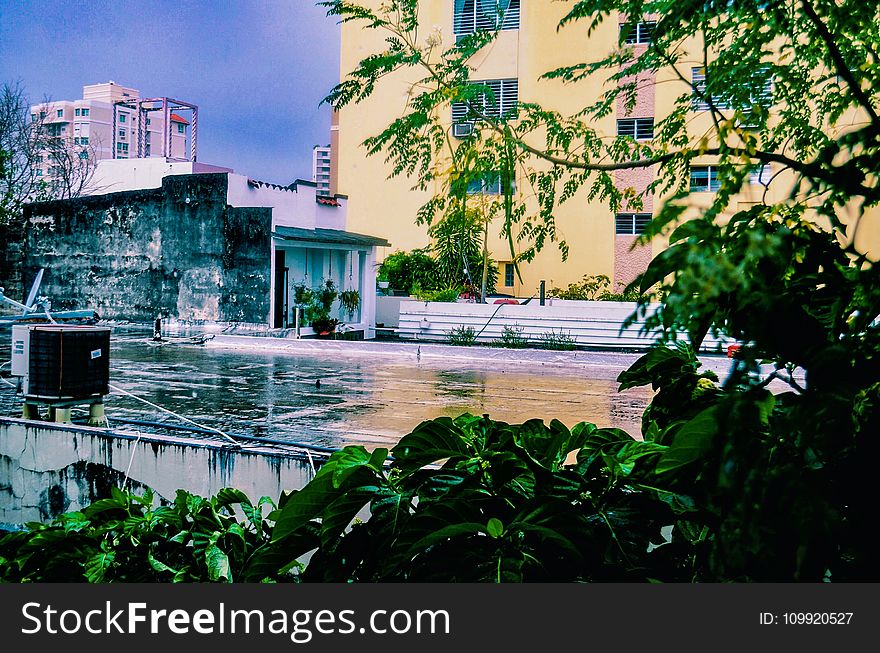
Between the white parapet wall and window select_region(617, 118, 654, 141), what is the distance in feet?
28.8

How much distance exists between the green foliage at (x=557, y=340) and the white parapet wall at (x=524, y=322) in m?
0.03

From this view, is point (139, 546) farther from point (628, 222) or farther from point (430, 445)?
point (628, 222)

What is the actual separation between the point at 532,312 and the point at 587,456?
17347 mm

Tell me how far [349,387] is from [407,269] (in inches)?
690

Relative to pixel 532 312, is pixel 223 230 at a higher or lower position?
higher

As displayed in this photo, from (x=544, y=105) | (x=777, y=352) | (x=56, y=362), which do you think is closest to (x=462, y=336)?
(x=544, y=105)

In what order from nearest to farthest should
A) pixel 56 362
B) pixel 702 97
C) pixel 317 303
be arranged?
pixel 702 97 → pixel 56 362 → pixel 317 303

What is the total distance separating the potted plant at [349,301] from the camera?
22.9 m

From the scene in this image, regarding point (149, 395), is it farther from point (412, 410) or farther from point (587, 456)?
point (587, 456)

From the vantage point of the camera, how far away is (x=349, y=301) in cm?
2292
